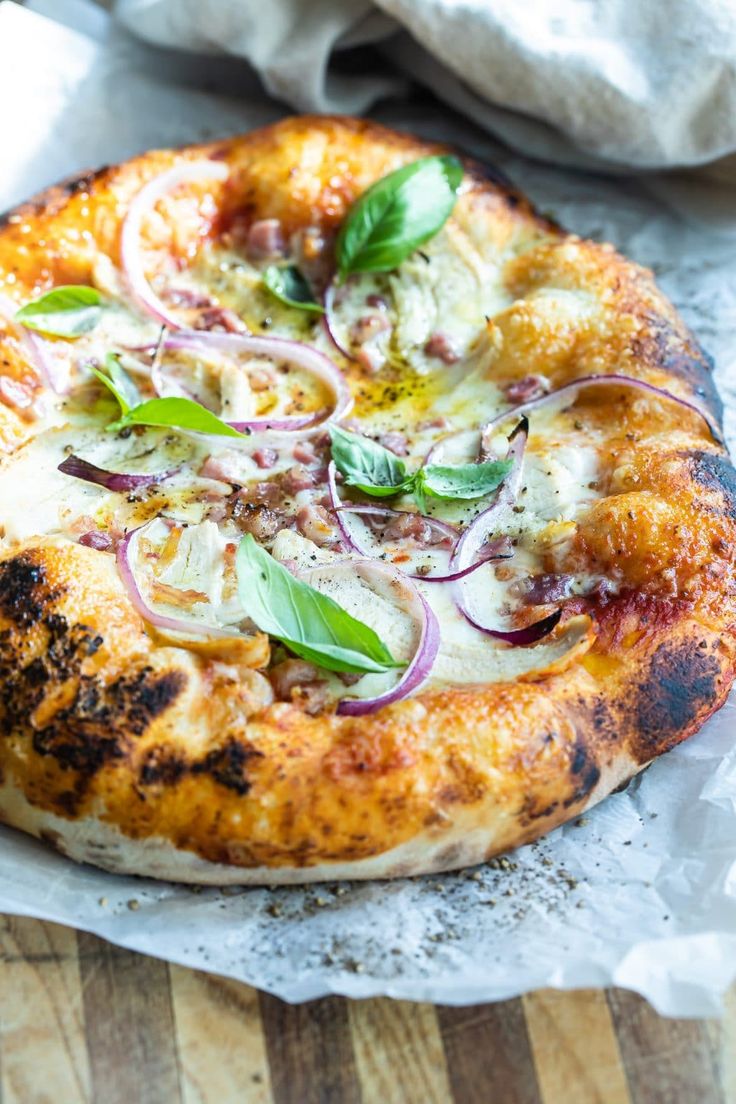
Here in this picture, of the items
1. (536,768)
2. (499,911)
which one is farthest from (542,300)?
(499,911)

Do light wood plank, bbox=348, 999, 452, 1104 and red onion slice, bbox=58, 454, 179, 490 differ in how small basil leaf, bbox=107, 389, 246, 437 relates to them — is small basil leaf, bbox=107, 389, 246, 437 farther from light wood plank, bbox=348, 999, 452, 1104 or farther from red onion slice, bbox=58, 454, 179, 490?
light wood plank, bbox=348, 999, 452, 1104

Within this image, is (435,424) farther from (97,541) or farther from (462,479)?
(97,541)

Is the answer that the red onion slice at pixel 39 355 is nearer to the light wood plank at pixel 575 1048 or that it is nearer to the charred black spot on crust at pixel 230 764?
the charred black spot on crust at pixel 230 764

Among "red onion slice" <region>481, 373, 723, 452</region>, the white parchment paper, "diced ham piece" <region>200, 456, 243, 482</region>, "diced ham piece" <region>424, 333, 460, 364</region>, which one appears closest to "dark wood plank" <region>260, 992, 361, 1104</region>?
the white parchment paper

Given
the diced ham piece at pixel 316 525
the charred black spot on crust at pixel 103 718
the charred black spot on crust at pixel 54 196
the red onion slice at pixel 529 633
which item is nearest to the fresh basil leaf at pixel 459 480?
the diced ham piece at pixel 316 525

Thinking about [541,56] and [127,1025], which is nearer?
[127,1025]

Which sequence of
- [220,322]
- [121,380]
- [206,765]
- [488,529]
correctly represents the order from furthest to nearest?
[220,322] → [121,380] → [488,529] → [206,765]

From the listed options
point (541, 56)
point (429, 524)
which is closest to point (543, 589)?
point (429, 524)

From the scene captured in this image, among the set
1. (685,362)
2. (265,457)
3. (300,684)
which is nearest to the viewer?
(300,684)
